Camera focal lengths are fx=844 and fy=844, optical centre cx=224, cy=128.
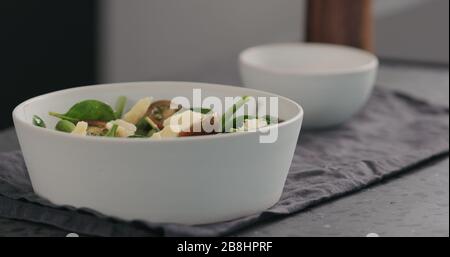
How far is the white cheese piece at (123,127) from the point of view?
34.7 inches

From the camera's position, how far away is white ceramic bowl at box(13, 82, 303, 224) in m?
0.77

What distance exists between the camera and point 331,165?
105 cm

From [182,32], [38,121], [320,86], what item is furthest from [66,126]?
[182,32]

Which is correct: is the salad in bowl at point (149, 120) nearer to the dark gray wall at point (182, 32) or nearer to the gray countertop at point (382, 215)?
the gray countertop at point (382, 215)

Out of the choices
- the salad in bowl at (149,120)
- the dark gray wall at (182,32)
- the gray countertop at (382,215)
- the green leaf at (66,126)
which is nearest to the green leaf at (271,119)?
the salad in bowl at (149,120)

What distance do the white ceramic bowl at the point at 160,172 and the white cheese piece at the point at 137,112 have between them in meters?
0.16

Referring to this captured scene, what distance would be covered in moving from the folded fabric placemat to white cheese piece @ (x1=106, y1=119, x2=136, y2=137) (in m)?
0.11

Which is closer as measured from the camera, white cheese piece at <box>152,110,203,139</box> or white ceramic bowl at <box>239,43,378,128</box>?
white cheese piece at <box>152,110,203,139</box>

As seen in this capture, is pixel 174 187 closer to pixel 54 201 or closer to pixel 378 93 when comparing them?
pixel 54 201

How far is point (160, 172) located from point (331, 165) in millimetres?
337

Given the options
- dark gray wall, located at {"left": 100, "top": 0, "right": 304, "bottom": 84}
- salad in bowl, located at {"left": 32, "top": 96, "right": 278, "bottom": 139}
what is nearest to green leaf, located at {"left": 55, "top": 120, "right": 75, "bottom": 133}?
salad in bowl, located at {"left": 32, "top": 96, "right": 278, "bottom": 139}

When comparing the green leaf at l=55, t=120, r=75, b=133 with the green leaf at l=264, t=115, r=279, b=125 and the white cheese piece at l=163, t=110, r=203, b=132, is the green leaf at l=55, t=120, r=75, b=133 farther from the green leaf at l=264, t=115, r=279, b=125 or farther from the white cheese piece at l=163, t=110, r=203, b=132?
the green leaf at l=264, t=115, r=279, b=125

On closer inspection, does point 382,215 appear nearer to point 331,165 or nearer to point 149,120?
point 331,165
